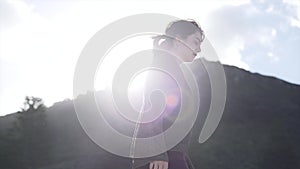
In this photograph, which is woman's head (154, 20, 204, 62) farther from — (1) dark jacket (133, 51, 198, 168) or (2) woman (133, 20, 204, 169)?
(1) dark jacket (133, 51, 198, 168)

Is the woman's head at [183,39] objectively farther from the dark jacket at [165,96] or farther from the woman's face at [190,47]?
the dark jacket at [165,96]

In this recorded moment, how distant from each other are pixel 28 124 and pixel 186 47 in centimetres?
6273

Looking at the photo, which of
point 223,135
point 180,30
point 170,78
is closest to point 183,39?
point 180,30

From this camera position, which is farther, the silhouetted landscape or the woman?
the silhouetted landscape

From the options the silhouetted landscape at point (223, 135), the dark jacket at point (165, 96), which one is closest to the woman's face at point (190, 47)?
the dark jacket at point (165, 96)

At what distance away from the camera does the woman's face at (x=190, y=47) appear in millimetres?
4098

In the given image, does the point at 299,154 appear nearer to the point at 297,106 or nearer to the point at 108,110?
the point at 297,106

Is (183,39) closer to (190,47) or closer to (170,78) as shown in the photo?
(190,47)

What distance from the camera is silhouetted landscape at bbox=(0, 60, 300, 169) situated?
48.4 meters

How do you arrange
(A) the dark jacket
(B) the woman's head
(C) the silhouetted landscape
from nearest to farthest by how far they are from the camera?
1. (A) the dark jacket
2. (B) the woman's head
3. (C) the silhouetted landscape

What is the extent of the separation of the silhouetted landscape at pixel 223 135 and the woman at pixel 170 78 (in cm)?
4043

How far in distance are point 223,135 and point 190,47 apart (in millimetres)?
50780

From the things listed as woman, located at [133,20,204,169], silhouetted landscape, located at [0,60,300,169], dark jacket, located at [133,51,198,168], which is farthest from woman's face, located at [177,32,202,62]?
silhouetted landscape, located at [0,60,300,169]

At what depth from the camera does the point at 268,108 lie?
60.0 m
